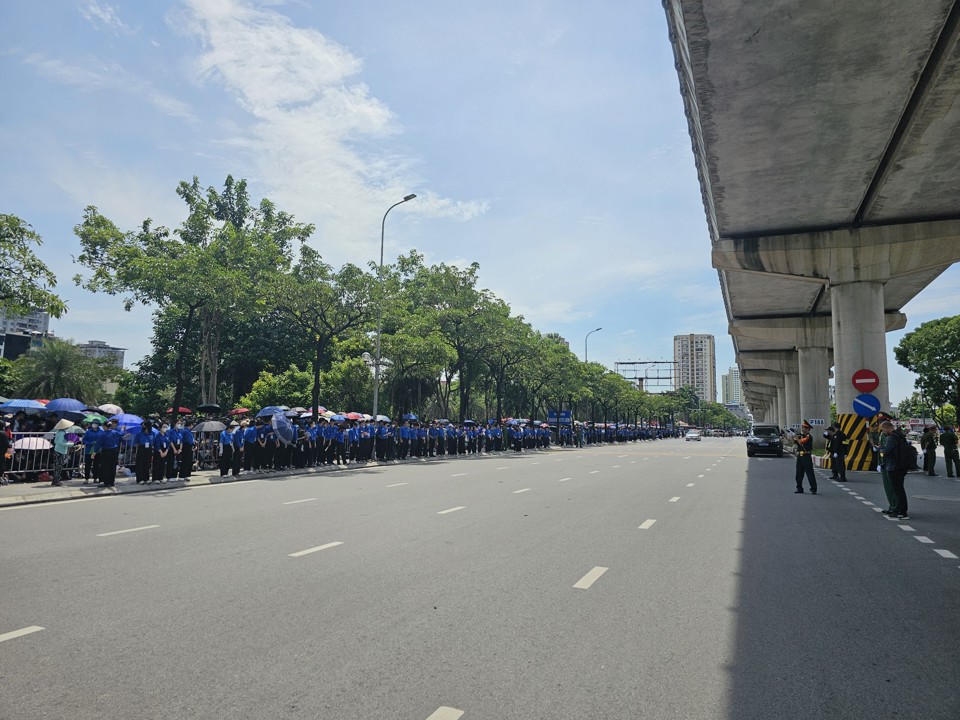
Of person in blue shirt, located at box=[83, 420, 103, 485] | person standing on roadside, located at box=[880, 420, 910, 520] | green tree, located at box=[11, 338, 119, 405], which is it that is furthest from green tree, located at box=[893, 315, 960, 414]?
green tree, located at box=[11, 338, 119, 405]

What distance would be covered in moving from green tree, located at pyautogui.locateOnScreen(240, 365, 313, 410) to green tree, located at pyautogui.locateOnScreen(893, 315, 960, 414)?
47.7m

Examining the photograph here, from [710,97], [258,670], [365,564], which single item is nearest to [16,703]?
[258,670]

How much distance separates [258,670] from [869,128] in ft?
54.5

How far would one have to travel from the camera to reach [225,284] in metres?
23.3

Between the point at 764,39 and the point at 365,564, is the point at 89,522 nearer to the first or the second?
the point at 365,564

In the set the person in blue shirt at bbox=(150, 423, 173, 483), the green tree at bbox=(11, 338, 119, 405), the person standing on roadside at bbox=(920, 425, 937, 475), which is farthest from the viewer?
the green tree at bbox=(11, 338, 119, 405)

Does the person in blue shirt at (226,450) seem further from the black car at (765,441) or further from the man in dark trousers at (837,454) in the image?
the black car at (765,441)

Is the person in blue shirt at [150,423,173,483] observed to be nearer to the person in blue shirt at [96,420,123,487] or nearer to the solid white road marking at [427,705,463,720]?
the person in blue shirt at [96,420,123,487]

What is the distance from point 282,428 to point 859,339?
1974cm

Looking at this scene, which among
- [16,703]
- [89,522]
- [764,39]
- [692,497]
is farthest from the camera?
[692,497]

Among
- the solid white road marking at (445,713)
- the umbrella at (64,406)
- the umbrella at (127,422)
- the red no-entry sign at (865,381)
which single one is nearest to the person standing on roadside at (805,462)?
the red no-entry sign at (865,381)

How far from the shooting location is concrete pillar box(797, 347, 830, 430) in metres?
38.2

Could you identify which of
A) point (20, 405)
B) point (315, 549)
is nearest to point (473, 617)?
point (315, 549)

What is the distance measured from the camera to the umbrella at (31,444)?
15492 millimetres
